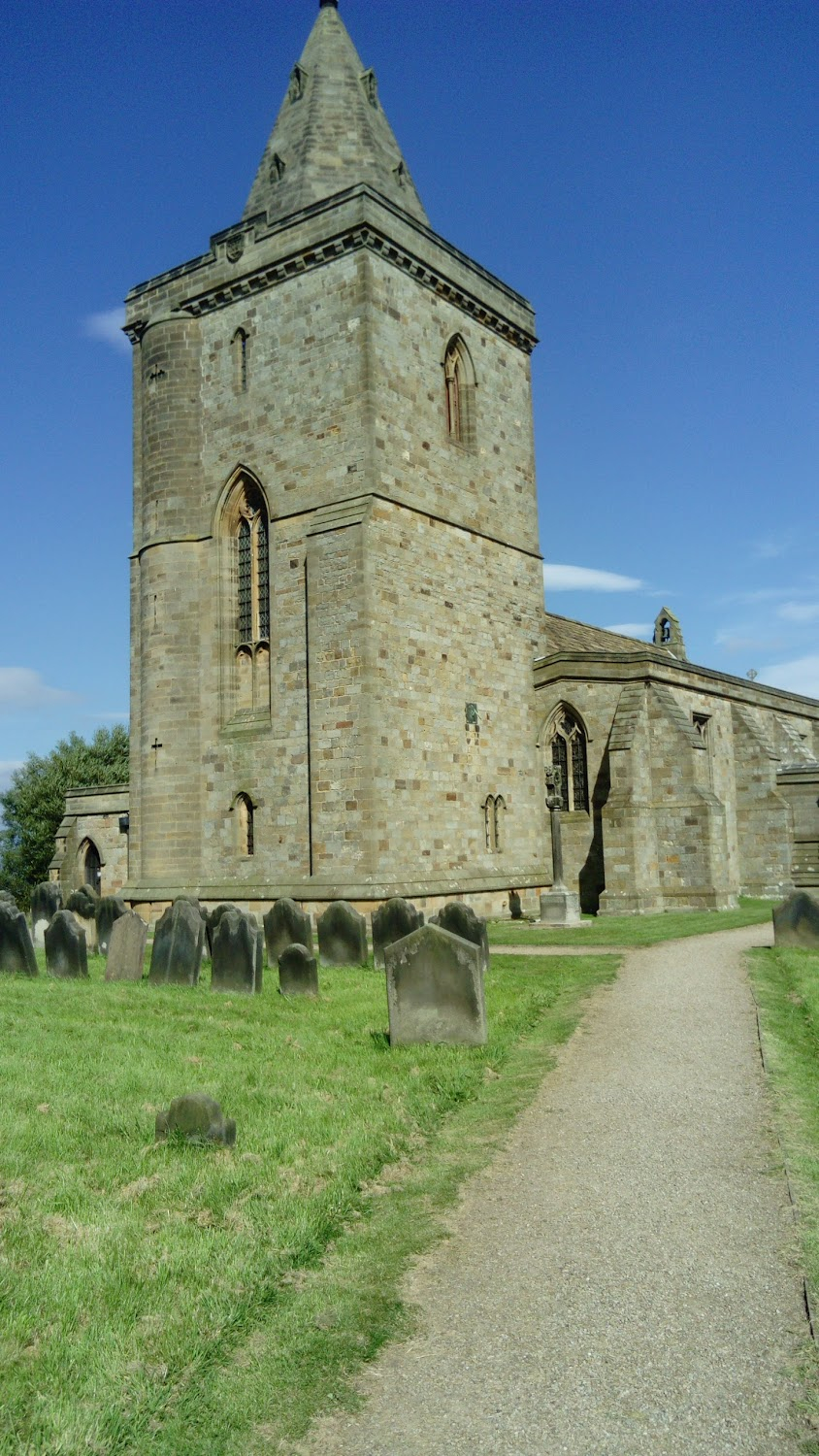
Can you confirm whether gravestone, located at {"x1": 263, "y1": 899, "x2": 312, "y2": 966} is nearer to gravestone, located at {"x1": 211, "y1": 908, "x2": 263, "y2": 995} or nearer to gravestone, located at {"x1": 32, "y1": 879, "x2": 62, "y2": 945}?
gravestone, located at {"x1": 211, "y1": 908, "x2": 263, "y2": 995}

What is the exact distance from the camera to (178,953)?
1227cm

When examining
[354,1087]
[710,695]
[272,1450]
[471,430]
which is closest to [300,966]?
[354,1087]

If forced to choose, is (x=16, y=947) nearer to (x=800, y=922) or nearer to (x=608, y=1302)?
(x=800, y=922)

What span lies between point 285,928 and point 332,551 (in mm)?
8559

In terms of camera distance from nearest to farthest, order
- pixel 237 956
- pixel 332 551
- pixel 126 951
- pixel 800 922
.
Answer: pixel 237 956
pixel 126 951
pixel 800 922
pixel 332 551

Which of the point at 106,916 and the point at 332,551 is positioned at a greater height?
the point at 332,551

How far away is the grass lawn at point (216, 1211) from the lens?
11.2 ft

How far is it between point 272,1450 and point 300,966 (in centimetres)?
813

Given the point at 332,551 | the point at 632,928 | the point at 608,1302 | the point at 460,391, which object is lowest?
the point at 608,1302

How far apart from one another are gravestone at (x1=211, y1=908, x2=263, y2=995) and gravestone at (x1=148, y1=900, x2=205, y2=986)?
477 mm

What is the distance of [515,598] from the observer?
80.1 feet

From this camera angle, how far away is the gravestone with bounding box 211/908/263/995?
1162 cm

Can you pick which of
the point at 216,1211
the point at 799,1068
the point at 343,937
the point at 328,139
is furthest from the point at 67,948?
the point at 328,139

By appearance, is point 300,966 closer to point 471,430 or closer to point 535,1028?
point 535,1028
